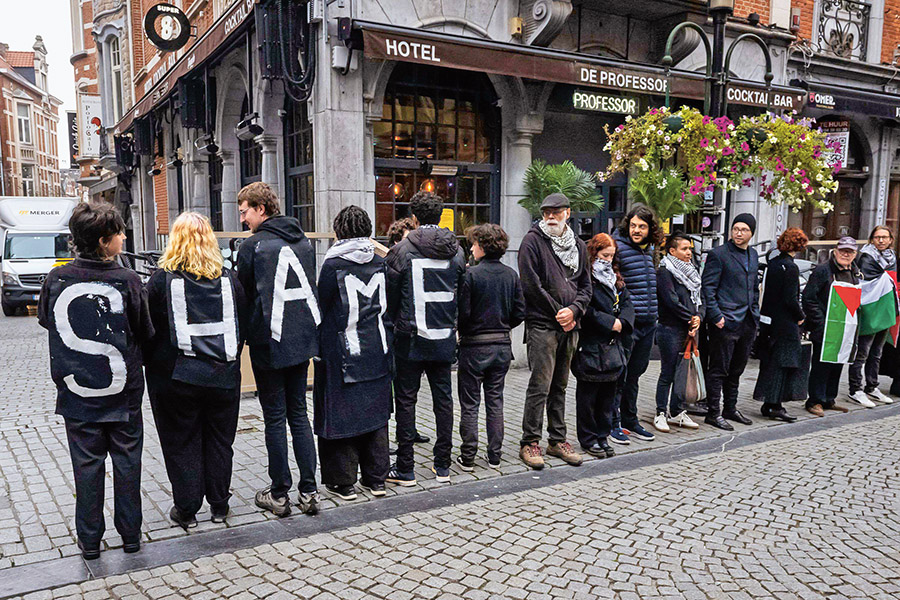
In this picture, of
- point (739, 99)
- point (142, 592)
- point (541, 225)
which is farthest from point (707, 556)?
point (739, 99)

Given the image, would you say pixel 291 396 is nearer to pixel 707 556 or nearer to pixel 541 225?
pixel 541 225

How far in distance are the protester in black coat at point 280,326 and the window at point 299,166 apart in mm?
6001

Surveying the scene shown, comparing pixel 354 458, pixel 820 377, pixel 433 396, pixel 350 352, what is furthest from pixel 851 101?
pixel 354 458

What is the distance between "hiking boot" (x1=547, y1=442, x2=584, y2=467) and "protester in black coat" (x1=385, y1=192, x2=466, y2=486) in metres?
1.01

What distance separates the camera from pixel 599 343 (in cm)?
551

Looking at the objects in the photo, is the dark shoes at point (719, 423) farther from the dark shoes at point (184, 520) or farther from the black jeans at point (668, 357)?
the dark shoes at point (184, 520)

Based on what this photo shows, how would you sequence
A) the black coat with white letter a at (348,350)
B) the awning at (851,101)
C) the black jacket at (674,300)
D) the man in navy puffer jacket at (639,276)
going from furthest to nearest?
the awning at (851,101)
the black jacket at (674,300)
the man in navy puffer jacket at (639,276)
the black coat with white letter a at (348,350)

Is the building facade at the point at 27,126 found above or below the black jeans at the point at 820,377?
above

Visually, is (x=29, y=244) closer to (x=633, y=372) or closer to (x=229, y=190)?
(x=229, y=190)

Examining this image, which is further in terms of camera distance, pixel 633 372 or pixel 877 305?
pixel 877 305

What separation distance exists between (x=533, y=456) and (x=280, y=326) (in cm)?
233

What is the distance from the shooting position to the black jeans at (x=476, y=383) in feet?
17.0

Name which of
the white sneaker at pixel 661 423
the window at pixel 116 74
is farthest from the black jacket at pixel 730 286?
the window at pixel 116 74

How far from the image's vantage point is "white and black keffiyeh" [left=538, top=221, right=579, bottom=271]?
17.5ft
